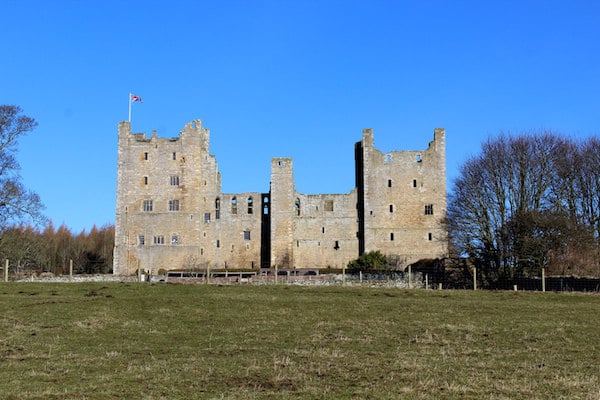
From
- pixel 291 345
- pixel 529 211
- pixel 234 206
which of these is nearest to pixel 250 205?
pixel 234 206

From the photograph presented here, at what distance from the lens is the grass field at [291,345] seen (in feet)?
46.4

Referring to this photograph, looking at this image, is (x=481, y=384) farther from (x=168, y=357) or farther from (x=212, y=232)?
(x=212, y=232)

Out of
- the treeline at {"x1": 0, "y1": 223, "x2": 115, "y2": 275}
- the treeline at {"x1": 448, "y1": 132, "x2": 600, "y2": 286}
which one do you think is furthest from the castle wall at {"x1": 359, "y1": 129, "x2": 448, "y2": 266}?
the treeline at {"x1": 0, "y1": 223, "x2": 115, "y2": 275}

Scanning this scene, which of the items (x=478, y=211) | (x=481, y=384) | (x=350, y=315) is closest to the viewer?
(x=481, y=384)

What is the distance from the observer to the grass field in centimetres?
1415

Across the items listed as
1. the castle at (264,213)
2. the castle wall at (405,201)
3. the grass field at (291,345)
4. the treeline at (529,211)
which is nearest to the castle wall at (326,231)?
the castle at (264,213)

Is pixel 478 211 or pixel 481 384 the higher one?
pixel 478 211

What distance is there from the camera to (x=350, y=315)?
25062mm

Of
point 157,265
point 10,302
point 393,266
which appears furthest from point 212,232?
point 10,302

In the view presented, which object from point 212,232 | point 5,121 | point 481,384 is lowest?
point 481,384

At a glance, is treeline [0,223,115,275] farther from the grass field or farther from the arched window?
the grass field

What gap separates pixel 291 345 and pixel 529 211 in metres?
35.1

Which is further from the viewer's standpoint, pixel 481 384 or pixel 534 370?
pixel 534 370

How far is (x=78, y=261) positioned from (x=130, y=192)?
2530 centimetres
